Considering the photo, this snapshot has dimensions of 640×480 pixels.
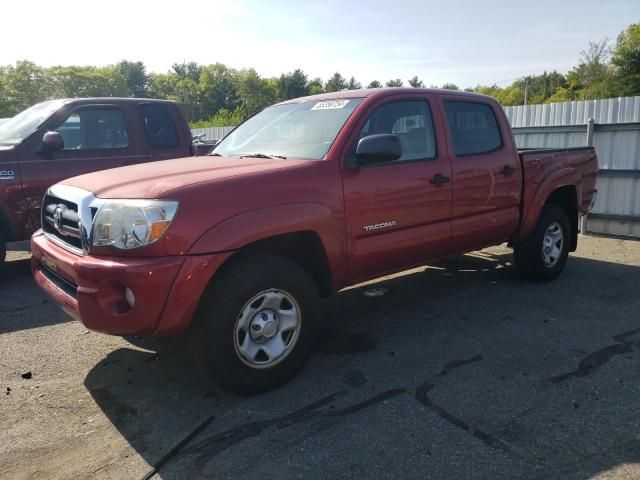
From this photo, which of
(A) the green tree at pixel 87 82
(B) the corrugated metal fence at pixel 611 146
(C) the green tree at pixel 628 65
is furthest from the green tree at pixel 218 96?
(B) the corrugated metal fence at pixel 611 146

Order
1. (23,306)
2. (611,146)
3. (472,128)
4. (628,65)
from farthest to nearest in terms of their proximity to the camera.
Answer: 1. (628,65)
2. (611,146)
3. (23,306)
4. (472,128)

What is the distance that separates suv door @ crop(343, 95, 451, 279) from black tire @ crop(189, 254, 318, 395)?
0.60 meters

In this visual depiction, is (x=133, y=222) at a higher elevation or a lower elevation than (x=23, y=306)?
higher

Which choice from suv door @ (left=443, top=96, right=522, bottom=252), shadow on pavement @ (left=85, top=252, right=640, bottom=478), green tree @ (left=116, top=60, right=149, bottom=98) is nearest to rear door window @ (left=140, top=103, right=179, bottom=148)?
shadow on pavement @ (left=85, top=252, right=640, bottom=478)

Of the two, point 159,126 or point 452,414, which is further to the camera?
point 159,126

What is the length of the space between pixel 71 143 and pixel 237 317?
14.4 ft

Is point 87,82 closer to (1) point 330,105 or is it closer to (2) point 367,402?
(1) point 330,105

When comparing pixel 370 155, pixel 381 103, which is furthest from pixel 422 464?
pixel 381 103

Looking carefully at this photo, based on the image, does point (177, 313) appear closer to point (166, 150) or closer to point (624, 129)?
point (166, 150)

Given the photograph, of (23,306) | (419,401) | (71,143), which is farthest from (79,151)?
(419,401)

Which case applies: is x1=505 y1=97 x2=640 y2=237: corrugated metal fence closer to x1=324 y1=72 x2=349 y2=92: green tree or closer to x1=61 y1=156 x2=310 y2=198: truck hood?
x1=61 y1=156 x2=310 y2=198: truck hood

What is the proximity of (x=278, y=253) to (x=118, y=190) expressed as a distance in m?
1.09

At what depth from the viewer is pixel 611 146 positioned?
8.13 meters

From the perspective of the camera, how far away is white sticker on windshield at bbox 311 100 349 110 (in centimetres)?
400
